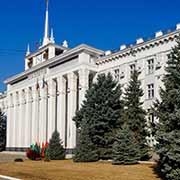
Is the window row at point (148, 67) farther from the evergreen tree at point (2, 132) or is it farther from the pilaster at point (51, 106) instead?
the evergreen tree at point (2, 132)

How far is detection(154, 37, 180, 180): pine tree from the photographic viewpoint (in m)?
16.0

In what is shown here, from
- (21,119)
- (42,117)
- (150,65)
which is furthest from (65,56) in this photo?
(21,119)

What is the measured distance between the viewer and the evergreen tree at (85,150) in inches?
1184

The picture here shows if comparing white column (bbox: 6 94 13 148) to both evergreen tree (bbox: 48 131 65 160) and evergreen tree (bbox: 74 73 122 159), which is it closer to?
evergreen tree (bbox: 48 131 65 160)

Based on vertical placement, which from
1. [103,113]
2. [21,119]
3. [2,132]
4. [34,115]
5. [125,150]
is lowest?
[2,132]

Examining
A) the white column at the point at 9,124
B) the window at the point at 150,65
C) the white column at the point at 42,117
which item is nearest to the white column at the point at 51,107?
the white column at the point at 42,117

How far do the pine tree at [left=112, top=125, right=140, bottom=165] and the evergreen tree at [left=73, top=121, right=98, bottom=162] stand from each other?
420 centimetres

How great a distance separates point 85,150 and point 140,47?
1441 centimetres

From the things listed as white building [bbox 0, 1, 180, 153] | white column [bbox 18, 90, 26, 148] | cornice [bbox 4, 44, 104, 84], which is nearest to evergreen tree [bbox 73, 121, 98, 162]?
white building [bbox 0, 1, 180, 153]

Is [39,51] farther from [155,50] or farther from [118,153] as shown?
[118,153]

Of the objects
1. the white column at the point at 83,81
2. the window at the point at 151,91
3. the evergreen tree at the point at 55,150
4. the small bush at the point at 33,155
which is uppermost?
the white column at the point at 83,81

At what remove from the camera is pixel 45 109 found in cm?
5100

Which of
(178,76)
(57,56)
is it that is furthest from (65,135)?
(178,76)

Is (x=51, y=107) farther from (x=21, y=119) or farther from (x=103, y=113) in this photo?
(x=103, y=113)
